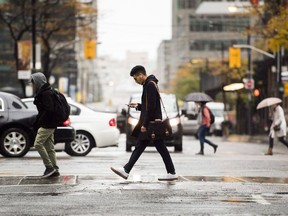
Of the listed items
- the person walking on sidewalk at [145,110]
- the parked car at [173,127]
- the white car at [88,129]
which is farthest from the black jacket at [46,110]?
the parked car at [173,127]

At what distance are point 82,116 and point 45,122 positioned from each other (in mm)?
9407

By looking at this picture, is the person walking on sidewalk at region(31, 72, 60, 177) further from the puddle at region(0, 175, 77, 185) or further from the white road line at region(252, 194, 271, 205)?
the white road line at region(252, 194, 271, 205)

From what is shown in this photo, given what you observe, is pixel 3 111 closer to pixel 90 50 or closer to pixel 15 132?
pixel 15 132

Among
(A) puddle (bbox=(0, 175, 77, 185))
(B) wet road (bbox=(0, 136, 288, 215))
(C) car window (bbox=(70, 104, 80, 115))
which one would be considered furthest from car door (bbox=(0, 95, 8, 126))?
(A) puddle (bbox=(0, 175, 77, 185))

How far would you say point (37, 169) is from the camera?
15.8m

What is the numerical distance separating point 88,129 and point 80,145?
0.46 meters

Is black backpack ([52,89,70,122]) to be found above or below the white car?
above

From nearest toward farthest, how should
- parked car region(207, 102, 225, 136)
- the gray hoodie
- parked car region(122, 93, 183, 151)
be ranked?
the gray hoodie
parked car region(122, 93, 183, 151)
parked car region(207, 102, 225, 136)

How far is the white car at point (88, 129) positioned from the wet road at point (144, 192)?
6.55m

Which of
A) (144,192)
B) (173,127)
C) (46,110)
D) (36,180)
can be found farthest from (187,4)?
(144,192)

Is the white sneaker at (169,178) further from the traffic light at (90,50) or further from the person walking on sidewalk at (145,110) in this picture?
the traffic light at (90,50)

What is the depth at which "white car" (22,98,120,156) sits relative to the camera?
22.9 m

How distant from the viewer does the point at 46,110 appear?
13820 mm

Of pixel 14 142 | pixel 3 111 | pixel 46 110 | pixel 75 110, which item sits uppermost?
pixel 46 110
